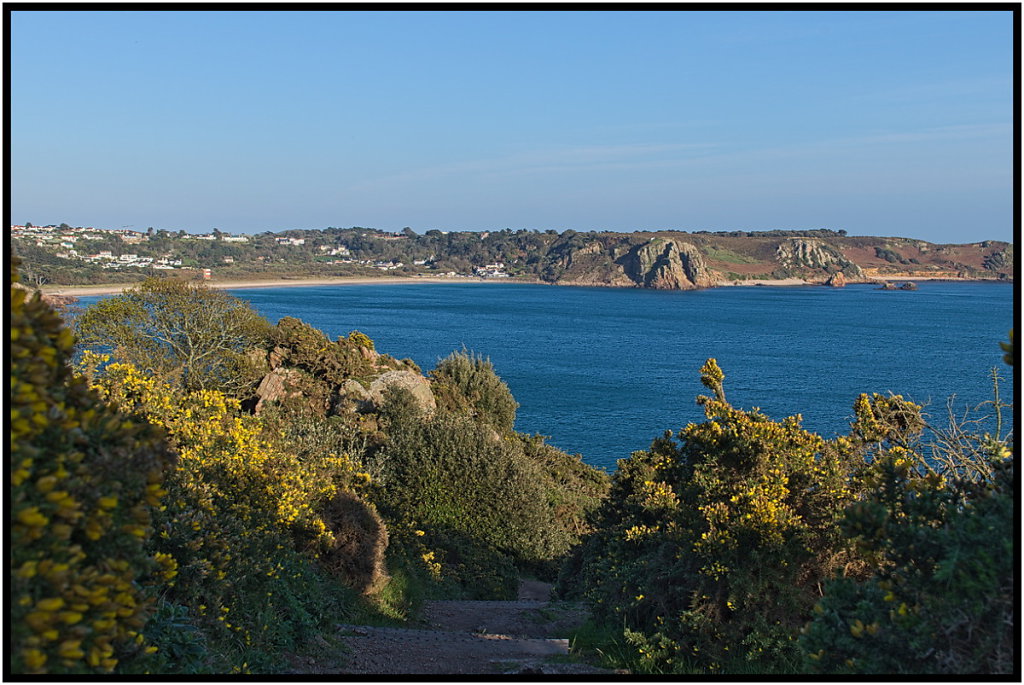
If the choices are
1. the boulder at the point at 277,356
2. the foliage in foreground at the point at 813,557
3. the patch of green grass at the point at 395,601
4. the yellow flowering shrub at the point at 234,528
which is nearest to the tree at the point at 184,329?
the boulder at the point at 277,356

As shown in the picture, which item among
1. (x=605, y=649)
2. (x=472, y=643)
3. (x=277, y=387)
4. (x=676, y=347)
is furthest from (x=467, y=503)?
(x=676, y=347)

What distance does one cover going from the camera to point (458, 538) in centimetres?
1862

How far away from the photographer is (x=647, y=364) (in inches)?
2726

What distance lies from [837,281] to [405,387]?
181 metres

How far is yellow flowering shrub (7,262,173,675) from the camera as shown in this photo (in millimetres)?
3180

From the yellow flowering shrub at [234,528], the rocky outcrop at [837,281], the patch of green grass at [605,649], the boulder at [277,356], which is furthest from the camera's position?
the rocky outcrop at [837,281]

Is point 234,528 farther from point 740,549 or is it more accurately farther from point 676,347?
point 676,347

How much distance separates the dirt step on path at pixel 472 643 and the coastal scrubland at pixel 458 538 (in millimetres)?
441

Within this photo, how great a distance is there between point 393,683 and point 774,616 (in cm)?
483

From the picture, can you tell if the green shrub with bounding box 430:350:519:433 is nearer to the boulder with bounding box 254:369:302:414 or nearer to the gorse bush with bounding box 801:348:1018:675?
the boulder with bounding box 254:369:302:414

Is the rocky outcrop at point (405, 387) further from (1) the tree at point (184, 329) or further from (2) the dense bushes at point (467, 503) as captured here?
(1) the tree at point (184, 329)

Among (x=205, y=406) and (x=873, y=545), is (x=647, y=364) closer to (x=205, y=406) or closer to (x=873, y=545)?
(x=205, y=406)

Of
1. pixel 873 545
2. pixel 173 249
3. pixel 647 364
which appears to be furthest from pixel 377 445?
pixel 173 249

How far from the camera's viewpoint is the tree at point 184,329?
90.8 feet
